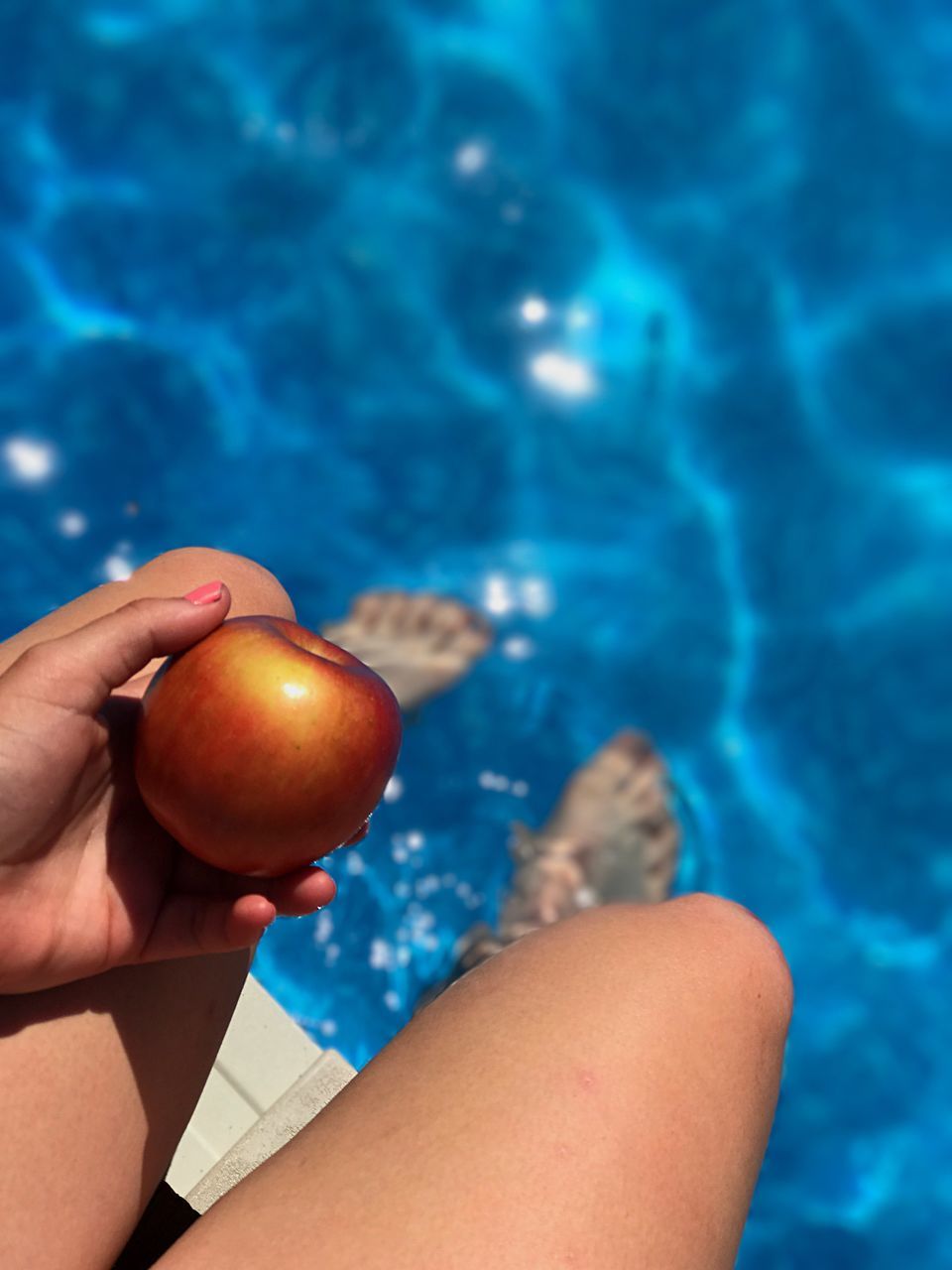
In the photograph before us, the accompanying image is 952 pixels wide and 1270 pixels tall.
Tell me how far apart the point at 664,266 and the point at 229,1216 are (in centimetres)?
238

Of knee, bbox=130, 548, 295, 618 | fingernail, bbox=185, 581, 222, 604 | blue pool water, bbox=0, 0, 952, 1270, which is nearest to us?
fingernail, bbox=185, 581, 222, 604

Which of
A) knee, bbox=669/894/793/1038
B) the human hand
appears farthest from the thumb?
knee, bbox=669/894/793/1038

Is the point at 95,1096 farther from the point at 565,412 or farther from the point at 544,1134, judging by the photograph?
the point at 565,412

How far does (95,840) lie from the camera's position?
113 cm

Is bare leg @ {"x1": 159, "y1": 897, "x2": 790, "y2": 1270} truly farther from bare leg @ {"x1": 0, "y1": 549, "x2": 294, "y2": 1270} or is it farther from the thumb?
the thumb

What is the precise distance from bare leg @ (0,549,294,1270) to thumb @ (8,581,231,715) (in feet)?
0.98

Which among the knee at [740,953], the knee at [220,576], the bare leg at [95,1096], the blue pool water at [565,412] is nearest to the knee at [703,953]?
the knee at [740,953]

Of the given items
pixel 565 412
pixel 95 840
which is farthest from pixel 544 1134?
pixel 565 412

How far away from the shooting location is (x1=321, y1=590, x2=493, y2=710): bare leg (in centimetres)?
241

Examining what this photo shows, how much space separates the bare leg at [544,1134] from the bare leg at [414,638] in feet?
4.15

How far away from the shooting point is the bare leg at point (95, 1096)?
1.00 meters

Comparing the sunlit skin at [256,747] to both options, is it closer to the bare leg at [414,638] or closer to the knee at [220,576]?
the knee at [220,576]

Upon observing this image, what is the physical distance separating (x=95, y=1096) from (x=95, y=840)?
240mm

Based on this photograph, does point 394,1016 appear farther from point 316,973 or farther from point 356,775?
point 356,775
